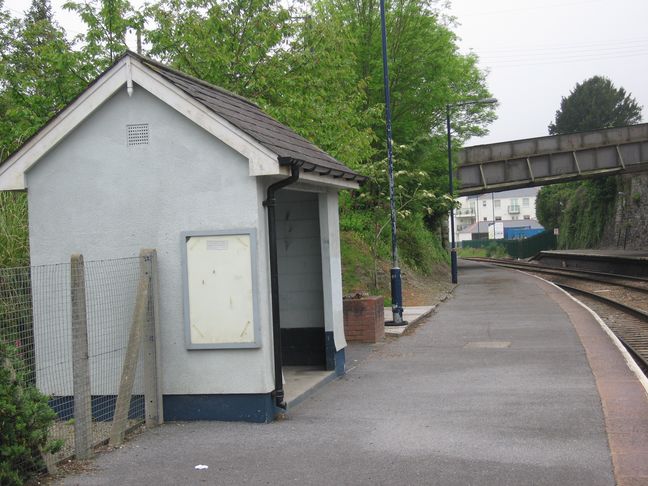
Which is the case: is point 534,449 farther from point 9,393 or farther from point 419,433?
point 9,393

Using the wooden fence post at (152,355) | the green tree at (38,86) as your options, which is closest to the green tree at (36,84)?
the green tree at (38,86)

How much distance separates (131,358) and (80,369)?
0.75 m

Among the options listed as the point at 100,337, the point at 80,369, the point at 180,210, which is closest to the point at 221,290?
the point at 180,210

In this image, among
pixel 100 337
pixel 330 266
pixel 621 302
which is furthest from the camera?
pixel 621 302

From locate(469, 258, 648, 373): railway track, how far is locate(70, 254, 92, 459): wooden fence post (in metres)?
9.02

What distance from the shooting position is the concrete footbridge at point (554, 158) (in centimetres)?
4344

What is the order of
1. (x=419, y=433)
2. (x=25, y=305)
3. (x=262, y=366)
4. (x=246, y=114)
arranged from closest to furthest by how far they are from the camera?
(x=419, y=433)
(x=262, y=366)
(x=25, y=305)
(x=246, y=114)

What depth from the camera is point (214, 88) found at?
33.9 feet

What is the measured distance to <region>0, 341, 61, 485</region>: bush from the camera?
216 inches

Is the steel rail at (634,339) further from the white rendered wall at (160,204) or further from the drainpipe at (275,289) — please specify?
the white rendered wall at (160,204)

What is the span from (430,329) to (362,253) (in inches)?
379

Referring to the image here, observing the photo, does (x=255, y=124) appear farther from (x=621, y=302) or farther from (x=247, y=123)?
(x=621, y=302)

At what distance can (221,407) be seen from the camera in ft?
26.5

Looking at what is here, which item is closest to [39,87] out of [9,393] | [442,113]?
[9,393]
